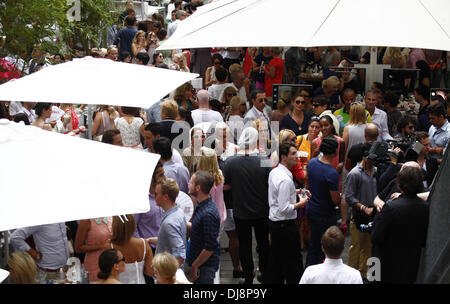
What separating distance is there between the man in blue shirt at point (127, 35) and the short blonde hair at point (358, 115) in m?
8.73

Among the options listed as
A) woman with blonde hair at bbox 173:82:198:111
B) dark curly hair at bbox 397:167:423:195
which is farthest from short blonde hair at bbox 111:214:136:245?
woman with blonde hair at bbox 173:82:198:111

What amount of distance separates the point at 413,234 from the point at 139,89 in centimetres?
345

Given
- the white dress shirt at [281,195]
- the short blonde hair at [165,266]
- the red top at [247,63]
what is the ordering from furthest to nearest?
the red top at [247,63] → the white dress shirt at [281,195] → the short blonde hair at [165,266]

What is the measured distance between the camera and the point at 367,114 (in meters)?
10.6

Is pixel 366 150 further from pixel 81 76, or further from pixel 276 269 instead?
pixel 81 76

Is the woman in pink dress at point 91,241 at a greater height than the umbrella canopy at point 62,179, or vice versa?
the umbrella canopy at point 62,179

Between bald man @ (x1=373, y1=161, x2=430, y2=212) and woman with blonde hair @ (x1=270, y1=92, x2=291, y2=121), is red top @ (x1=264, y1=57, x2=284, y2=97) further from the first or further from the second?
bald man @ (x1=373, y1=161, x2=430, y2=212)

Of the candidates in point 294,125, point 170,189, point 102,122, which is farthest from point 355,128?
point 170,189

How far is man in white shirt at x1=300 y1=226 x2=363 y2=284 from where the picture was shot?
5.54 metres

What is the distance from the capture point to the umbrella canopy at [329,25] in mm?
4496

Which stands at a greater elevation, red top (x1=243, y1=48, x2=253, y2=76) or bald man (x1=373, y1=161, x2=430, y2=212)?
red top (x1=243, y1=48, x2=253, y2=76)

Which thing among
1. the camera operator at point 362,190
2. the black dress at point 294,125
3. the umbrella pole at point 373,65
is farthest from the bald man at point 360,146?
the umbrella pole at point 373,65

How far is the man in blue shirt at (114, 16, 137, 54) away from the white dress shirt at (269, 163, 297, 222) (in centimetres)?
1054

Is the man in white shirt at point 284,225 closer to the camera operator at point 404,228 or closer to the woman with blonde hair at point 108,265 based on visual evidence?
the camera operator at point 404,228
